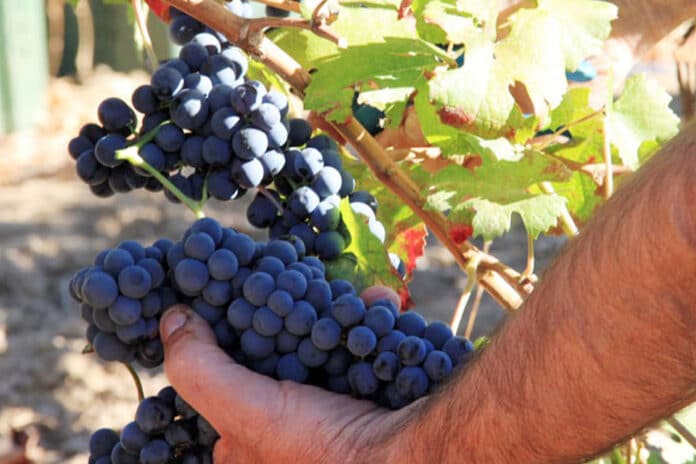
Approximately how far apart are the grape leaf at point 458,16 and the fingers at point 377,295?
26cm

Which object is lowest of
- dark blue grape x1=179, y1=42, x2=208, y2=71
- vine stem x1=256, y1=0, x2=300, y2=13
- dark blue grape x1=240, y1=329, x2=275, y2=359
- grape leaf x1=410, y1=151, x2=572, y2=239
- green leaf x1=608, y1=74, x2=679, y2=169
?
dark blue grape x1=240, y1=329, x2=275, y2=359

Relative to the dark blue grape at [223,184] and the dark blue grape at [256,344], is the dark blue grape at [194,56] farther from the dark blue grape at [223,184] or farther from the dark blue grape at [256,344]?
the dark blue grape at [256,344]

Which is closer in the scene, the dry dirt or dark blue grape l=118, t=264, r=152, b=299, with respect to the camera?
dark blue grape l=118, t=264, r=152, b=299

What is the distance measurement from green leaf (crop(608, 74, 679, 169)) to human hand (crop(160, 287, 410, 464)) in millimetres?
427

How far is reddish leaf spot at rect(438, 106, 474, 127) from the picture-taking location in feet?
3.71

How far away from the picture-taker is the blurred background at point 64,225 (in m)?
3.43

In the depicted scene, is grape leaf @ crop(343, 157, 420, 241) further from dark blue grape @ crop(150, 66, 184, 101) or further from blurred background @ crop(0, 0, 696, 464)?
blurred background @ crop(0, 0, 696, 464)

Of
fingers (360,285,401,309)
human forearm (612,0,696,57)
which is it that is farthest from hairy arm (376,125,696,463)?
human forearm (612,0,696,57)

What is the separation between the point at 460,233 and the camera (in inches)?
46.0

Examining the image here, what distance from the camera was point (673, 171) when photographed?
76cm

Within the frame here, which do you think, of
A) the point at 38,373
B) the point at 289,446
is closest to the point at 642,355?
the point at 289,446

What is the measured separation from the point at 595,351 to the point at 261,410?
0.31 metres

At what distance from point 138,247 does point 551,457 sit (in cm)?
41

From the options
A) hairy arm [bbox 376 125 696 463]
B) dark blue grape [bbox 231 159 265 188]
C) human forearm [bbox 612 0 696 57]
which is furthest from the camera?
human forearm [bbox 612 0 696 57]
